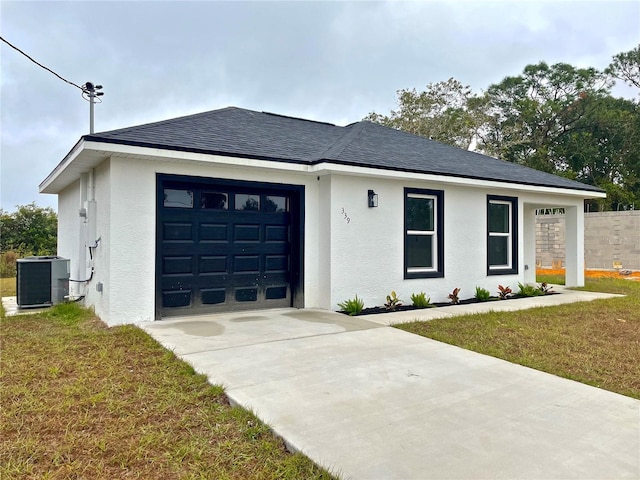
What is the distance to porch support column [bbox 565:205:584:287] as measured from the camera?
11.8 metres

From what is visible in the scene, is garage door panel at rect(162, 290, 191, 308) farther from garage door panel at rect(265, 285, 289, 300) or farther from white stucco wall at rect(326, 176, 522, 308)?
white stucco wall at rect(326, 176, 522, 308)

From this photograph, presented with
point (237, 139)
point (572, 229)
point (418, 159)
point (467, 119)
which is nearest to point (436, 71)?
point (467, 119)

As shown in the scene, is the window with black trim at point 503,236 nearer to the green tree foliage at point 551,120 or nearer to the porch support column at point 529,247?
the porch support column at point 529,247

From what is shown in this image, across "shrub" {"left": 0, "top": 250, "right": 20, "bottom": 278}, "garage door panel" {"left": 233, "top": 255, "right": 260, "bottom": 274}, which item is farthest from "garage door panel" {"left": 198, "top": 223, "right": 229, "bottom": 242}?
"shrub" {"left": 0, "top": 250, "right": 20, "bottom": 278}

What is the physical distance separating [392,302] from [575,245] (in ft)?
23.1

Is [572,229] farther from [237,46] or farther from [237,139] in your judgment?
[237,46]

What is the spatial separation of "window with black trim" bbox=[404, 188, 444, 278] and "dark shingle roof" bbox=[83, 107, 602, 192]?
66cm

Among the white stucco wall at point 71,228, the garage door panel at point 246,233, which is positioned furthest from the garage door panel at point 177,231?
the white stucco wall at point 71,228

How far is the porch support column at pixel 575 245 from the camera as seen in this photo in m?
11.8

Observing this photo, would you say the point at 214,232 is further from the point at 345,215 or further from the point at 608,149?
the point at 608,149

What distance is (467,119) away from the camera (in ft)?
82.6

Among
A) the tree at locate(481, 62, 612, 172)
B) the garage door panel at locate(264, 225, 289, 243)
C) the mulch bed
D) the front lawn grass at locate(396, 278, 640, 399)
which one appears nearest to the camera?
the front lawn grass at locate(396, 278, 640, 399)

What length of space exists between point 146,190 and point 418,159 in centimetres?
546

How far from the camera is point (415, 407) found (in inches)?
132
